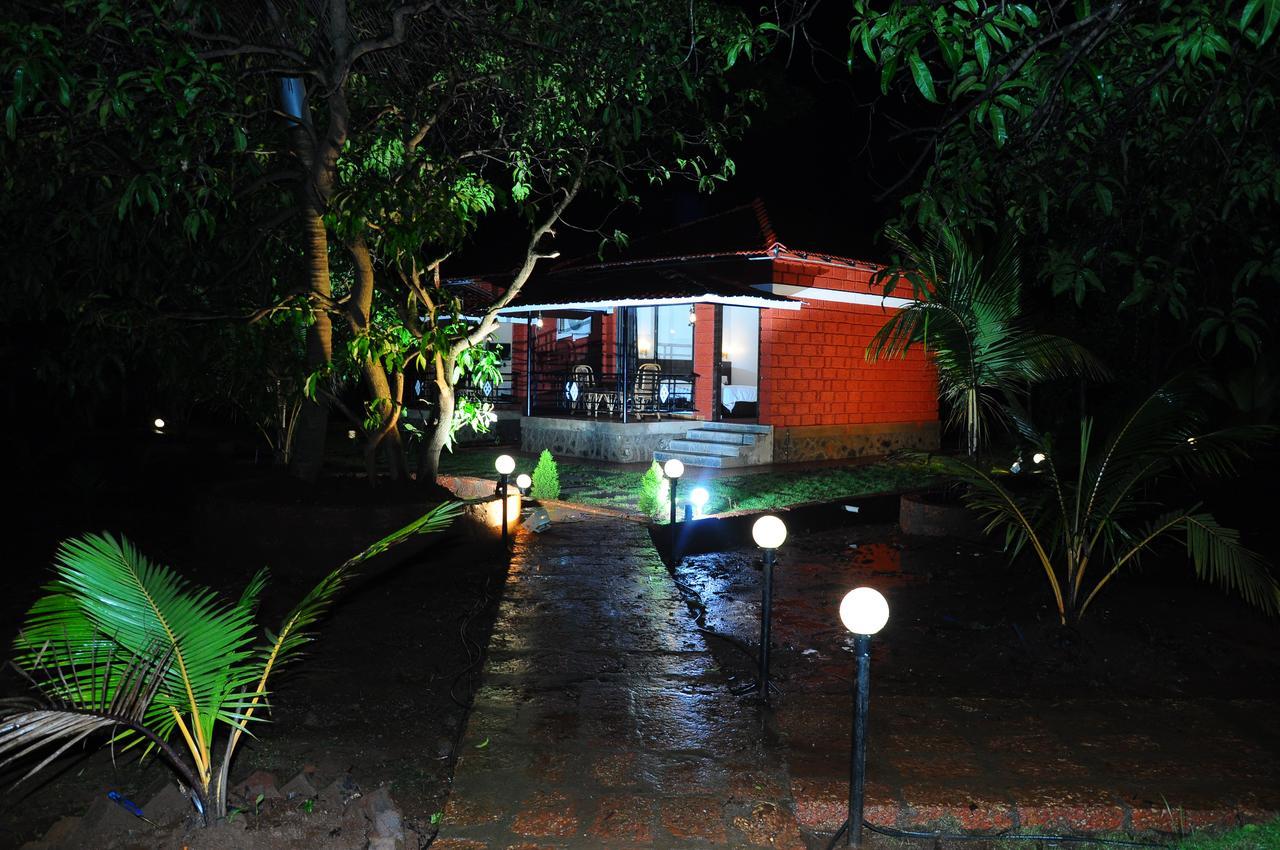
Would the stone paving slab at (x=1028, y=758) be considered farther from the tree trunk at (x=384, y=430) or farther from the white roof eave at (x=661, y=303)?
the white roof eave at (x=661, y=303)

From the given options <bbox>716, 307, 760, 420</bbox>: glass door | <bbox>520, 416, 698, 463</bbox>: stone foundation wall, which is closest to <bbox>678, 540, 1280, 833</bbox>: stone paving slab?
<bbox>520, 416, 698, 463</bbox>: stone foundation wall

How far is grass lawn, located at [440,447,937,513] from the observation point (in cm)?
1102

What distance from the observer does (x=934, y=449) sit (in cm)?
1852

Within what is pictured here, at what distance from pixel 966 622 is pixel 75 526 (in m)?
8.54

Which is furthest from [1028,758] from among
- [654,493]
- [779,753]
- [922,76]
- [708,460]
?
[708,460]

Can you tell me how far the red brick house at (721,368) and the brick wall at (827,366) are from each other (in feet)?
0.09

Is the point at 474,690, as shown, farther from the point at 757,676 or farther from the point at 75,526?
the point at 75,526

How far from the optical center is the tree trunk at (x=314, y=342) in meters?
7.65

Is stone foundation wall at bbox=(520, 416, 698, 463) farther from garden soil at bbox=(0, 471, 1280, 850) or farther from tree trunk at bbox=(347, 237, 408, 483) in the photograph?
tree trunk at bbox=(347, 237, 408, 483)

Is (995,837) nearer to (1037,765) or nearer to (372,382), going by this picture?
(1037,765)

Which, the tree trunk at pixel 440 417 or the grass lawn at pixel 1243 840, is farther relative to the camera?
the tree trunk at pixel 440 417

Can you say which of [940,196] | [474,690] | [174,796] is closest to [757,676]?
[474,690]

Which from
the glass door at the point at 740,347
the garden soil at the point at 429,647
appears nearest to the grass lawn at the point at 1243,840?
the garden soil at the point at 429,647

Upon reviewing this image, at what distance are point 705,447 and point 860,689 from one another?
39.6ft
